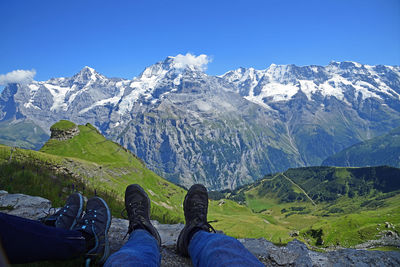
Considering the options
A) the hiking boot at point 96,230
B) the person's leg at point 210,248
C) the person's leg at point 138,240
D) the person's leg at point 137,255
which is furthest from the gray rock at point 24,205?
the person's leg at point 210,248

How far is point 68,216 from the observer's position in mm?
6750

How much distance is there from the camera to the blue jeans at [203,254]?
4.03 metres

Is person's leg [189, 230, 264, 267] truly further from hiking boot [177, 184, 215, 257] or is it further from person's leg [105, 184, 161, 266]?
hiking boot [177, 184, 215, 257]

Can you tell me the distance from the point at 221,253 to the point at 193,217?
356 centimetres

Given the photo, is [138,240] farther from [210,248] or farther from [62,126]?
[62,126]

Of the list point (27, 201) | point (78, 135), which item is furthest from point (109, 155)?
point (27, 201)

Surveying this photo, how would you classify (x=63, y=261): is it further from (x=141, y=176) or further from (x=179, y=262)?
(x=141, y=176)

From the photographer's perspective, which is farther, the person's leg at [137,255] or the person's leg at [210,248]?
the person's leg at [210,248]

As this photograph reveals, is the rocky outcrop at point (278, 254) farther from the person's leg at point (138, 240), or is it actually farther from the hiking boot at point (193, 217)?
the person's leg at point (138, 240)

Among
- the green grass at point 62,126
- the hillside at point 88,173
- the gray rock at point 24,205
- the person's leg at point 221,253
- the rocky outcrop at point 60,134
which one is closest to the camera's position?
the person's leg at point 221,253

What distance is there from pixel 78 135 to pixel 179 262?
132555mm

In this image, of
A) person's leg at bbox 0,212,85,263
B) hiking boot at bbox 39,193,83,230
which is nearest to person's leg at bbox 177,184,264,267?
person's leg at bbox 0,212,85,263

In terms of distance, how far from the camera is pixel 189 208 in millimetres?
8555

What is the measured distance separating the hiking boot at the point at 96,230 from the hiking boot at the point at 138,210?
840 millimetres
